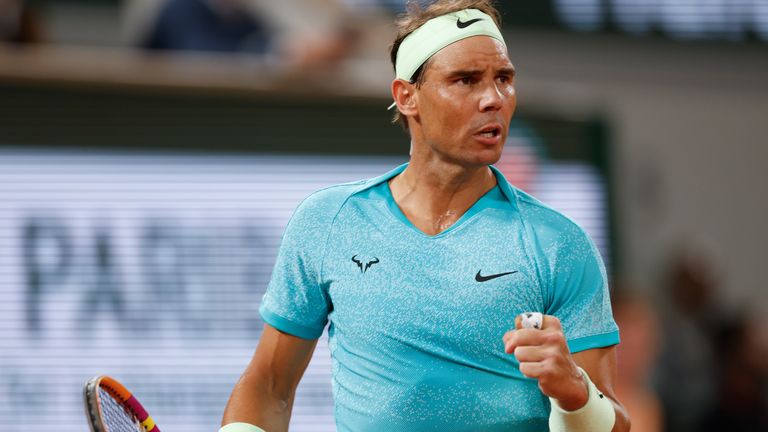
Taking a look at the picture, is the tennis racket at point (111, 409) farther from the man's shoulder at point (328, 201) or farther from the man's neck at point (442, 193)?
the man's neck at point (442, 193)

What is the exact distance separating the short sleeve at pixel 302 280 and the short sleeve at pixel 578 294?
637 millimetres

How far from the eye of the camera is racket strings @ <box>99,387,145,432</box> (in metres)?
3.42

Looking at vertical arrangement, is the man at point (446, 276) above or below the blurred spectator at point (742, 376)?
above

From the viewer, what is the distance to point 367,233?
3.48 metres

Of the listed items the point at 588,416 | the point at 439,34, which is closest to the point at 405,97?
the point at 439,34

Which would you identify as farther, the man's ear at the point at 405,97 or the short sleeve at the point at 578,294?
the man's ear at the point at 405,97

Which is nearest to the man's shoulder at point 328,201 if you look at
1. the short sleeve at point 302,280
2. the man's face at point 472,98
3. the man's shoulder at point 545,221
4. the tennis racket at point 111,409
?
the short sleeve at point 302,280

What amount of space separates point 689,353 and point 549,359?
6.19 metres

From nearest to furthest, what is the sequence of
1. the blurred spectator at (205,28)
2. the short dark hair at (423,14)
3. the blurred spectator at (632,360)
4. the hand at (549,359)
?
the hand at (549,359)
the short dark hair at (423,14)
the blurred spectator at (632,360)
the blurred spectator at (205,28)

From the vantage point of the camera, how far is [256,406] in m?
3.62

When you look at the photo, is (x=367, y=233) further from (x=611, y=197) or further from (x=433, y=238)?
(x=611, y=197)

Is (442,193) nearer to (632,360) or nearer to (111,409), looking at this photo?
(111,409)

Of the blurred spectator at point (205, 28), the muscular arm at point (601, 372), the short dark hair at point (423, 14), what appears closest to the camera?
the muscular arm at point (601, 372)

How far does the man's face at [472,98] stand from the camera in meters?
3.32
